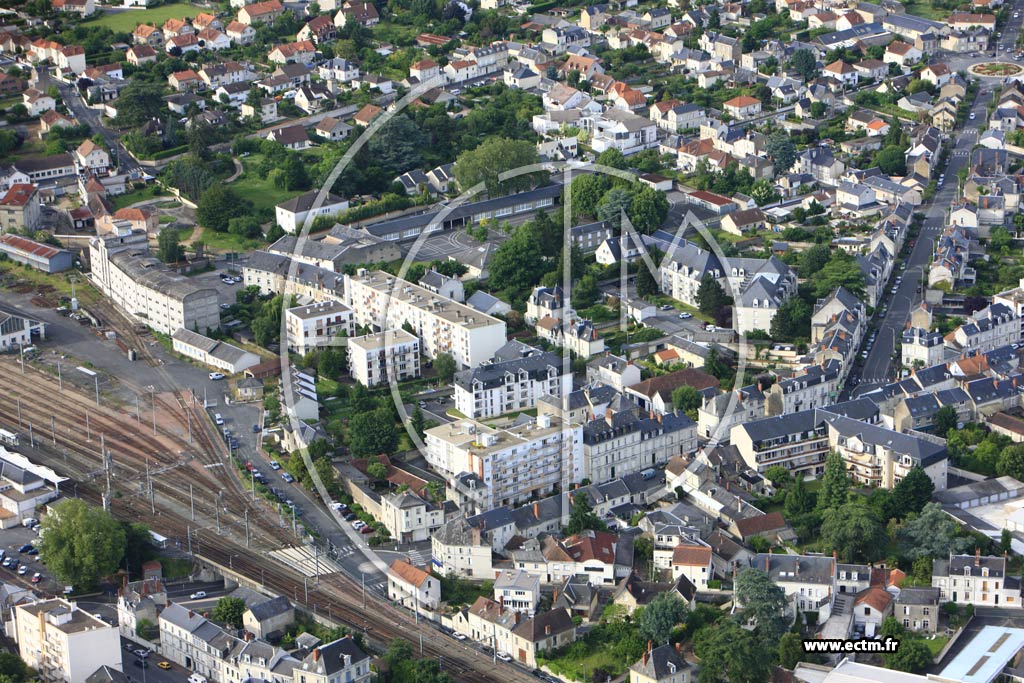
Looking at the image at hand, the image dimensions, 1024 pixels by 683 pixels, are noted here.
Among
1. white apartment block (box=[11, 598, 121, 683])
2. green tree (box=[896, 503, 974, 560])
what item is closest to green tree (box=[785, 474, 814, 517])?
green tree (box=[896, 503, 974, 560])

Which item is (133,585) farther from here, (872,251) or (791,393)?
(872,251)

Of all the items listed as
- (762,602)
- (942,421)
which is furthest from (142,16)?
(762,602)

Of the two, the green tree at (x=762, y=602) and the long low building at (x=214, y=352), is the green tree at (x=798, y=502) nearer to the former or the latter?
the green tree at (x=762, y=602)

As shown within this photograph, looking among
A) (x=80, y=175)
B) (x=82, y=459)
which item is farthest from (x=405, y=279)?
(x=80, y=175)

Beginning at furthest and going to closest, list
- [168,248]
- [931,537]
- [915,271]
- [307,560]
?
[168,248] → [915,271] → [307,560] → [931,537]

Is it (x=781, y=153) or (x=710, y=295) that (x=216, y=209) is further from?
(x=781, y=153)

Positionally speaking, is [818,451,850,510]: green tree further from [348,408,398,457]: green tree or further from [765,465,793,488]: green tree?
[348,408,398,457]: green tree

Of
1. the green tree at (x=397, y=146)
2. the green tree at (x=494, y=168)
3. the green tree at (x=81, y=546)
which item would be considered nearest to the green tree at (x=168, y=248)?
the green tree at (x=397, y=146)
